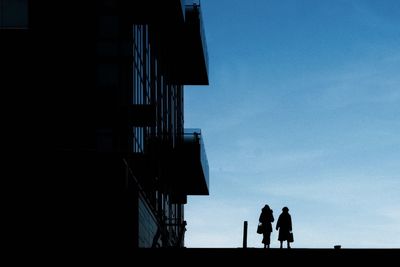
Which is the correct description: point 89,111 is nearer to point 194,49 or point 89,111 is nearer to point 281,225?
point 281,225

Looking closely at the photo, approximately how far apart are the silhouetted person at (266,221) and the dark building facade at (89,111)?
2921 millimetres

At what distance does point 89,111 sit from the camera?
3538 cm

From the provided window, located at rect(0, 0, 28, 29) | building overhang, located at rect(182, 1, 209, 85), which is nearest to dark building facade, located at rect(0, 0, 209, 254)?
window, located at rect(0, 0, 28, 29)

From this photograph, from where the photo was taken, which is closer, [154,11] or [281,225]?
[281,225]

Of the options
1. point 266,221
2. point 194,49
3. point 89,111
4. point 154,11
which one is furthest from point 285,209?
point 194,49

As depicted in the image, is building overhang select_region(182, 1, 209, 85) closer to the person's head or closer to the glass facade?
the glass facade

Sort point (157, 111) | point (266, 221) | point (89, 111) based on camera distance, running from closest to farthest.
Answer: point (266, 221), point (89, 111), point (157, 111)

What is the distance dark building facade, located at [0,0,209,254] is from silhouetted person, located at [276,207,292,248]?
10.9 feet

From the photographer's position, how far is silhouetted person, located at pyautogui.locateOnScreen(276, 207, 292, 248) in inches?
1082

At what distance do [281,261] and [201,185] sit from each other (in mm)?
32754

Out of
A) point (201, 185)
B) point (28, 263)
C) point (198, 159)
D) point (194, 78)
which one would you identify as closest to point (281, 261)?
point (28, 263)

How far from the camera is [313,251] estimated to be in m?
20.2

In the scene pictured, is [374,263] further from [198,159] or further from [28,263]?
[198,159]

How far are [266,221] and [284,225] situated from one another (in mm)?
917
